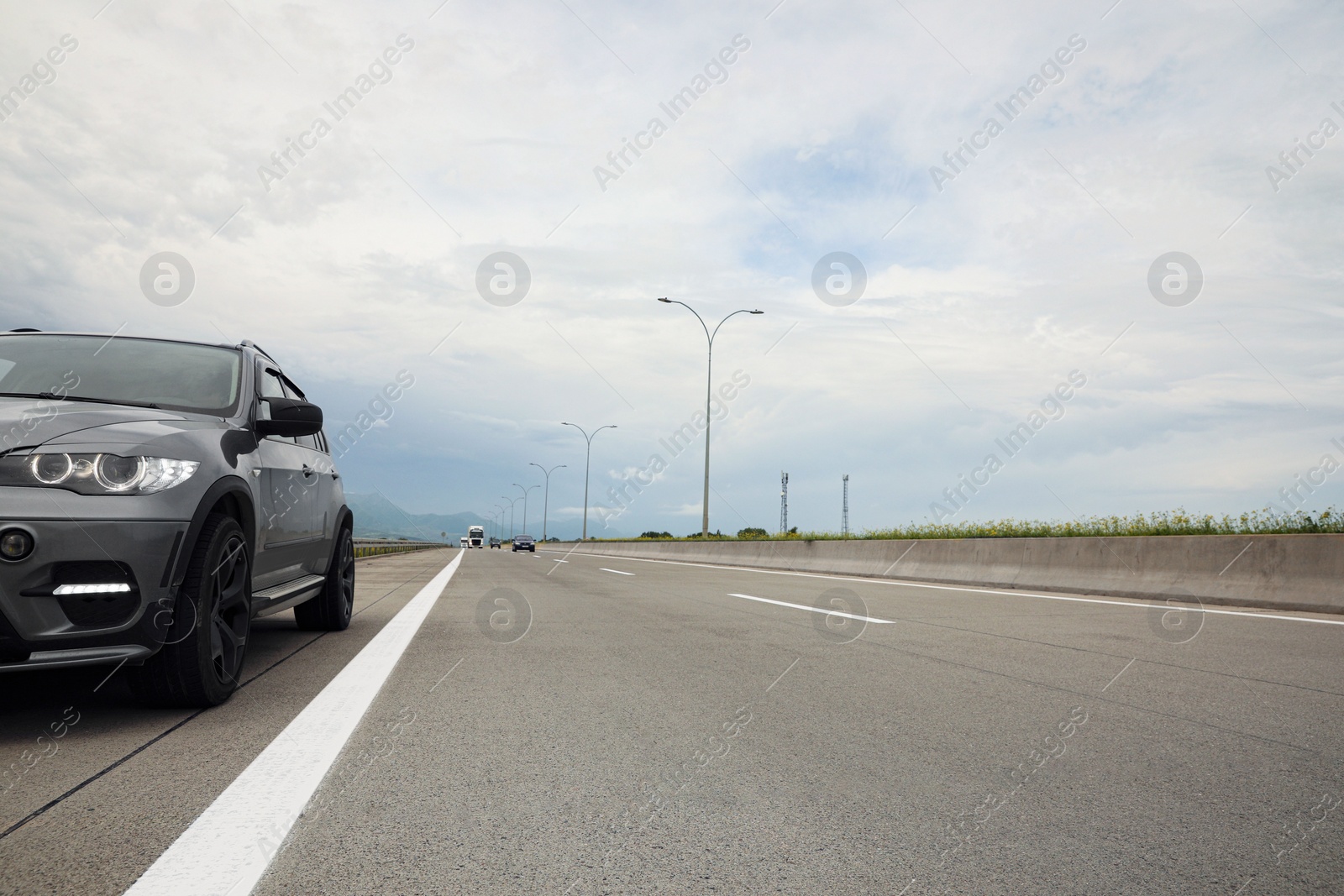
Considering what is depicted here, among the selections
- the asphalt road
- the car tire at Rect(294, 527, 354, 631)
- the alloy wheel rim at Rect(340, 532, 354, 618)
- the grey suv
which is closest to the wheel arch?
the grey suv

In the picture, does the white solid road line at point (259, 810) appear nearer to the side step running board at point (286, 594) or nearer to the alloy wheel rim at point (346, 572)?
the side step running board at point (286, 594)

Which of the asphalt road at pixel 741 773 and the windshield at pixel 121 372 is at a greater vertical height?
the windshield at pixel 121 372

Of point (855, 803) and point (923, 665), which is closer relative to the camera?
point (855, 803)

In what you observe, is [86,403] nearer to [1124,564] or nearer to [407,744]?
[407,744]

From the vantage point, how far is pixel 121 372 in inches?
208

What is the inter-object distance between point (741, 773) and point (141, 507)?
2667 mm

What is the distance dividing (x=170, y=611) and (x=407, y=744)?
1183 millimetres

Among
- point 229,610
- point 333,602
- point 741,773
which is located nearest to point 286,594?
point 229,610

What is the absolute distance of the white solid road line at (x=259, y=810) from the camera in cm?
244

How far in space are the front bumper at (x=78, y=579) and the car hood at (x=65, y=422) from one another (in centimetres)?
29

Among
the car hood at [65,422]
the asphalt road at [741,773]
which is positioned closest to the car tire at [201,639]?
the asphalt road at [741,773]

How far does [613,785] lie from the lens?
133 inches

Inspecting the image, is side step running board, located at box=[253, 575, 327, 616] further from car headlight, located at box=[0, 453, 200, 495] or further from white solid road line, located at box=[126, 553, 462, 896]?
car headlight, located at box=[0, 453, 200, 495]

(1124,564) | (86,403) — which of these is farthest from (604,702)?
(1124,564)
